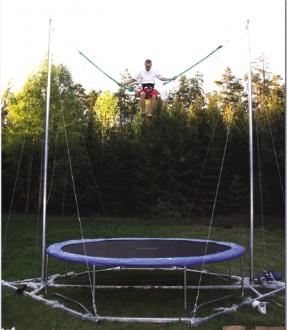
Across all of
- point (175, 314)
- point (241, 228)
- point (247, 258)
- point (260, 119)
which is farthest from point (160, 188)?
point (175, 314)

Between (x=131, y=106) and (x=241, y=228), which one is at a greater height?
(x=131, y=106)

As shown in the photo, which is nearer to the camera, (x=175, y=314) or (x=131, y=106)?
(x=175, y=314)

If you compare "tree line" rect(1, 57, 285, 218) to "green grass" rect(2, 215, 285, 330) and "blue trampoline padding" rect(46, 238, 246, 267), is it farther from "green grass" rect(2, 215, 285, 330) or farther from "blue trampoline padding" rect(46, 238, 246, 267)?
"blue trampoline padding" rect(46, 238, 246, 267)

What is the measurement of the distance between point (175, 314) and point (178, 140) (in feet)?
27.9

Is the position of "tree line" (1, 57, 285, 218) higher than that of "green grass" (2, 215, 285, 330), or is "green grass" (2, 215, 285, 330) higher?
"tree line" (1, 57, 285, 218)

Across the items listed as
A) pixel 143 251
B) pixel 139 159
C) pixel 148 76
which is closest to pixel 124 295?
pixel 143 251

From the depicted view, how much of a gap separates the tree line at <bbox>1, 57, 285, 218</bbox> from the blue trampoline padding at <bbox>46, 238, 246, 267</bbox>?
604cm

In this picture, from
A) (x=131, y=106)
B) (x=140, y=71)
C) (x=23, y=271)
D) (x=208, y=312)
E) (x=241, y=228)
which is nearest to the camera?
(x=208, y=312)

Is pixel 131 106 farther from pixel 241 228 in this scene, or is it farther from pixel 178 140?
Answer: pixel 241 228

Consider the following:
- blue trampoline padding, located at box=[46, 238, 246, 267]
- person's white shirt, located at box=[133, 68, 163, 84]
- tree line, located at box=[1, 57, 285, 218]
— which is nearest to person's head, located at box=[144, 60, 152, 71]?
person's white shirt, located at box=[133, 68, 163, 84]

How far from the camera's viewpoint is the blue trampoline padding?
3.23 meters

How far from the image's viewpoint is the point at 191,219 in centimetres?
1095

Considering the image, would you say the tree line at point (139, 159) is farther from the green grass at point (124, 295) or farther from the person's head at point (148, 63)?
the person's head at point (148, 63)

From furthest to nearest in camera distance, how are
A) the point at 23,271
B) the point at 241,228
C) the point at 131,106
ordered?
the point at 131,106
the point at 241,228
the point at 23,271
